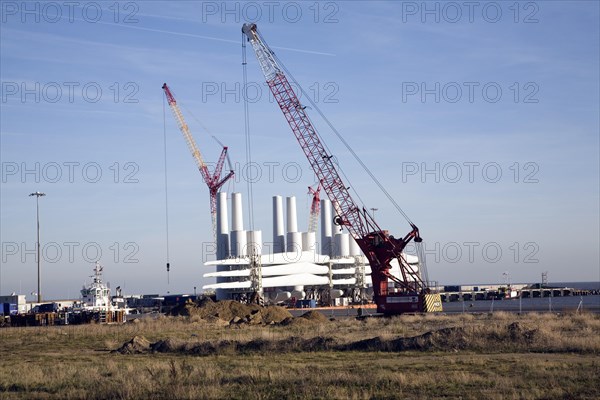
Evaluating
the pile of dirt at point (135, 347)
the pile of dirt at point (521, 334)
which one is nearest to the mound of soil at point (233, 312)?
the pile of dirt at point (135, 347)

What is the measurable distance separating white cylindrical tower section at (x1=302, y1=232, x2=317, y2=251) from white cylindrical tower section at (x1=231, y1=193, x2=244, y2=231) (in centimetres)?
1937

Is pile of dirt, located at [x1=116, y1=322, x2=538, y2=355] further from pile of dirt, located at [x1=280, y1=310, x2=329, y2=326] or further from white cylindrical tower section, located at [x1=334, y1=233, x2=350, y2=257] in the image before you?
white cylindrical tower section, located at [x1=334, y1=233, x2=350, y2=257]

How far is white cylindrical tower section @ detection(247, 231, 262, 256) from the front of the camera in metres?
137

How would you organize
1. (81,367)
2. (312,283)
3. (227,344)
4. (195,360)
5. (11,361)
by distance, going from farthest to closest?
(312,283) < (227,344) < (11,361) < (195,360) < (81,367)

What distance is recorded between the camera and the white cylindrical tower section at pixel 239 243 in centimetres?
13550

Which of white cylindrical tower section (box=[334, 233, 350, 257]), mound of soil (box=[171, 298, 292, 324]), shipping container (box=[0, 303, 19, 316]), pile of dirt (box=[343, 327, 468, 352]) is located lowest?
shipping container (box=[0, 303, 19, 316])

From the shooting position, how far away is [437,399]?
25203 mm

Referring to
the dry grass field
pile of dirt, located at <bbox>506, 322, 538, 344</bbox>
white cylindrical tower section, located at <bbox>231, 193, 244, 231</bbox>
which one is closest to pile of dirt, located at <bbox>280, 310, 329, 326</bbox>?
the dry grass field

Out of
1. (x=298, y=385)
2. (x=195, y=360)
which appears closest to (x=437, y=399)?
(x=298, y=385)

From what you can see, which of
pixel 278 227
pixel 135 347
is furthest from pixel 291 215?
pixel 135 347

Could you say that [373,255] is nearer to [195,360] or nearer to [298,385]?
[195,360]

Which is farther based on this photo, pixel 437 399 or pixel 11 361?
pixel 11 361

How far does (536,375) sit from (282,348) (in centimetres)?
1745

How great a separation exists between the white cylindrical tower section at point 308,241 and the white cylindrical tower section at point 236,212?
63.6 feet
